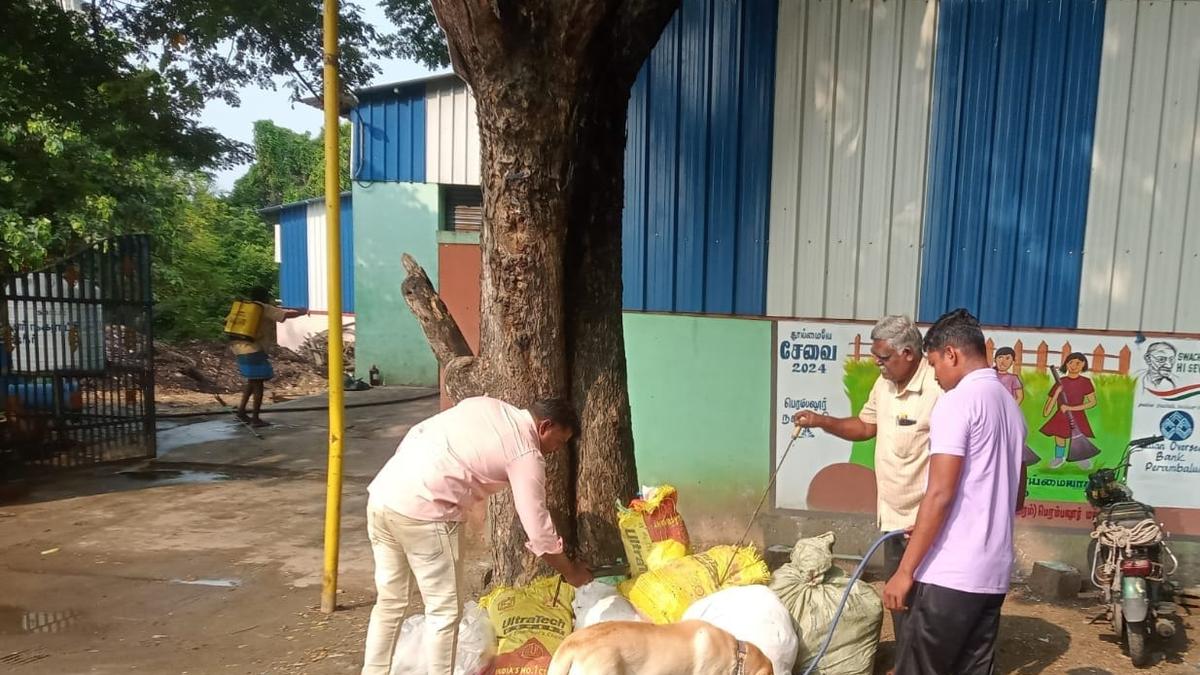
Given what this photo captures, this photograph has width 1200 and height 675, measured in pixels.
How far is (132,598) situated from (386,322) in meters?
8.54

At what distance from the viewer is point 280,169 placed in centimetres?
3183

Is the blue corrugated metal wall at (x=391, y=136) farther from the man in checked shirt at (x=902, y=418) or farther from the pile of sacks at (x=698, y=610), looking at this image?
the man in checked shirt at (x=902, y=418)

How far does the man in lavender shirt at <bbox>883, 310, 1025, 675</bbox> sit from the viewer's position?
2469 mm

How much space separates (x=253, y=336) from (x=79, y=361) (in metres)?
2.02

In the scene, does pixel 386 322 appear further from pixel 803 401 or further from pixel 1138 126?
pixel 1138 126

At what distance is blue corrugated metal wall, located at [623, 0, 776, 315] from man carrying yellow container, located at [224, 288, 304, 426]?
566 cm

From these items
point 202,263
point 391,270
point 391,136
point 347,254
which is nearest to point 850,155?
point 391,136

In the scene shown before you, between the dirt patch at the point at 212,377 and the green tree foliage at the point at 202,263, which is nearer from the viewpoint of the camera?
the dirt patch at the point at 212,377

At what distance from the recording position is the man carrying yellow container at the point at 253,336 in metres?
9.05

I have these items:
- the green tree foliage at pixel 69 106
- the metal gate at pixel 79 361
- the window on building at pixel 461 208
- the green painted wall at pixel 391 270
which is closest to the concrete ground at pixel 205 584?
the metal gate at pixel 79 361

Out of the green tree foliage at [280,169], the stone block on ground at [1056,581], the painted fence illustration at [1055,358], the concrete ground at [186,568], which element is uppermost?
the green tree foliage at [280,169]

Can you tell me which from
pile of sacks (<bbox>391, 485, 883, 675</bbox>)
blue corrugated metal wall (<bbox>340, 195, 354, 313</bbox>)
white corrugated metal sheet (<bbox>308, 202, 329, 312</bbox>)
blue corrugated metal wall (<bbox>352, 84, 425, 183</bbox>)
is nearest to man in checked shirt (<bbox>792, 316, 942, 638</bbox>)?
pile of sacks (<bbox>391, 485, 883, 675</bbox>)

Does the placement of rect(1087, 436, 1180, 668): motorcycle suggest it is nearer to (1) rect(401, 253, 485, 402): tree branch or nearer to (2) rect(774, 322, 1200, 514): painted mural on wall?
(2) rect(774, 322, 1200, 514): painted mural on wall

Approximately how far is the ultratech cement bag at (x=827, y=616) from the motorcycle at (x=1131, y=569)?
4.37 feet
